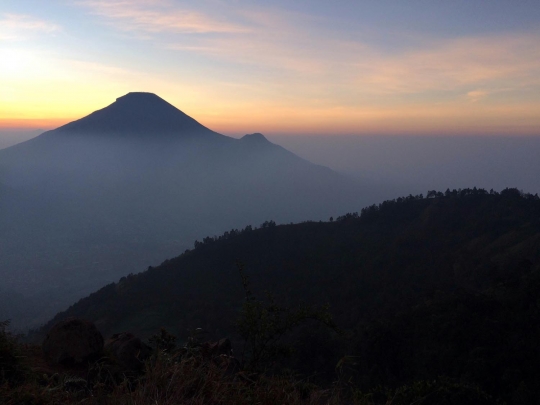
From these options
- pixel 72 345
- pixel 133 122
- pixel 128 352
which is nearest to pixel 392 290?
pixel 128 352

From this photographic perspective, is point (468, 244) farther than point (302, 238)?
No

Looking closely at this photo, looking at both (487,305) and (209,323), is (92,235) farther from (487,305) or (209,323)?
(487,305)

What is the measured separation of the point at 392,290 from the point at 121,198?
13115 centimetres

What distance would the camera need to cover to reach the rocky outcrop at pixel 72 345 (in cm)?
451

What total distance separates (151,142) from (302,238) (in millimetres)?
161679

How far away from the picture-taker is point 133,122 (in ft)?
616

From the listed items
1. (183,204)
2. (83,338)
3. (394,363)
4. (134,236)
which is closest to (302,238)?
(394,363)

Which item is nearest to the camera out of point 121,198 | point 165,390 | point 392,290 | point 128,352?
point 165,390

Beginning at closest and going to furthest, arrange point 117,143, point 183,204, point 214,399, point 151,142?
1. point 214,399
2. point 183,204
3. point 117,143
4. point 151,142

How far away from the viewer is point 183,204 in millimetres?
151125

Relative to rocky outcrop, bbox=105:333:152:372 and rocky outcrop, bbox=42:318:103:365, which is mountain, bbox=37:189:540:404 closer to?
rocky outcrop, bbox=105:333:152:372

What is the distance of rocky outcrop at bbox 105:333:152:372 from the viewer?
4.54 metres

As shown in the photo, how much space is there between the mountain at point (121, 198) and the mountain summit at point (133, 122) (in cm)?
45

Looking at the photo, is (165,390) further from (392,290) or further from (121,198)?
(121,198)
